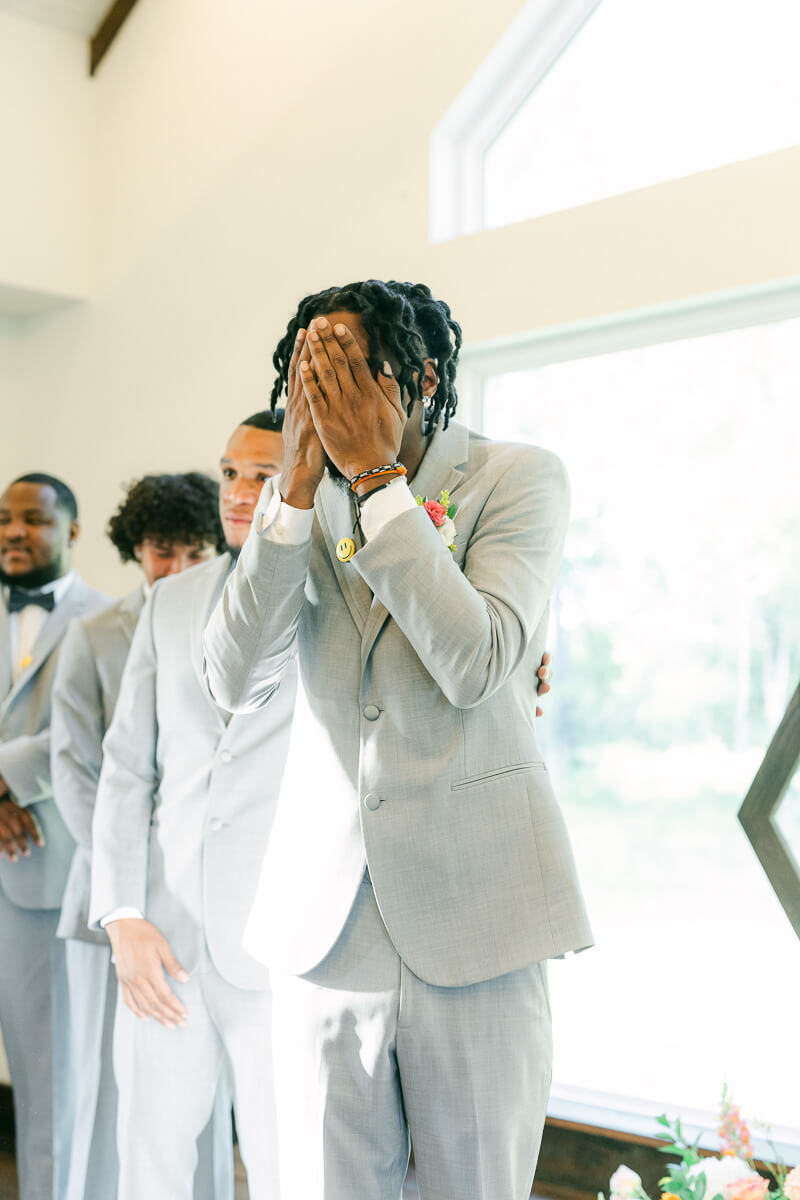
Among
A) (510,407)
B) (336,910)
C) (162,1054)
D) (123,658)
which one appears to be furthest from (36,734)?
(336,910)

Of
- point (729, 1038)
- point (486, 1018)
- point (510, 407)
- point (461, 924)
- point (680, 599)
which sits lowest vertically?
point (729, 1038)

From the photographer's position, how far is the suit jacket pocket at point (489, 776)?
127cm

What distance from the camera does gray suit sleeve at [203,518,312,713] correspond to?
1.28 metres

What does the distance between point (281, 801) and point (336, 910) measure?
0.18 m

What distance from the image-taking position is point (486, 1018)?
124 centimetres

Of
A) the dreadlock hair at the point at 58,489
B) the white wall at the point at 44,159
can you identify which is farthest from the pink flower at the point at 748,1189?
the white wall at the point at 44,159

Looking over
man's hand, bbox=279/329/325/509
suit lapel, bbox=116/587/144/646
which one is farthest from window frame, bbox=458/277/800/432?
man's hand, bbox=279/329/325/509

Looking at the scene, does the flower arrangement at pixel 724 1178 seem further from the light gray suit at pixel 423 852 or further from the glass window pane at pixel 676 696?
the light gray suit at pixel 423 852

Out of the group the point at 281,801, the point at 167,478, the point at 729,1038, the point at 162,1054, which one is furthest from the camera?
the point at 167,478

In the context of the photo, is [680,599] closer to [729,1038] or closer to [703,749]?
[703,749]

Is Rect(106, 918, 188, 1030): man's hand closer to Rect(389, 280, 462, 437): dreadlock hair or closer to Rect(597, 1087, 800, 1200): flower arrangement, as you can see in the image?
Rect(597, 1087, 800, 1200): flower arrangement

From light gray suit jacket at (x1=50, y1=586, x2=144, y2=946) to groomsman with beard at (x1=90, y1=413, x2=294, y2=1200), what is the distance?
49 centimetres

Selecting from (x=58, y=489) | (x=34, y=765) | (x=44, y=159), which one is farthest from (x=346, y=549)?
(x=44, y=159)

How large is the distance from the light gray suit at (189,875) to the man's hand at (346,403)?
32.0 inches
